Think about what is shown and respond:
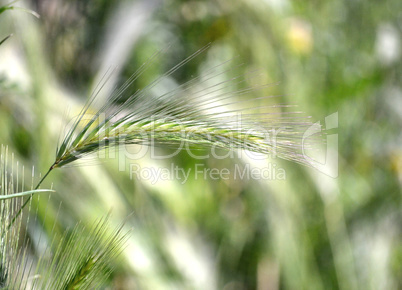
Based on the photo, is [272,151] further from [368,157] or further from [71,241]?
[368,157]

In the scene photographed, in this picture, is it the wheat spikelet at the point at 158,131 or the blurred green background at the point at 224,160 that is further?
the blurred green background at the point at 224,160

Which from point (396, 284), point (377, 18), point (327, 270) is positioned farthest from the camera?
point (377, 18)

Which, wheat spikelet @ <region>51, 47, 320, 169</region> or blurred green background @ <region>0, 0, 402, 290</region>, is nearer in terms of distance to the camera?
wheat spikelet @ <region>51, 47, 320, 169</region>

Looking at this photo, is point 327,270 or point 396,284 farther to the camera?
point 396,284

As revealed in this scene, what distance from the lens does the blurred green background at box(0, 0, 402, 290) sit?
3.91 ft

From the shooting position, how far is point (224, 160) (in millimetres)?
1633

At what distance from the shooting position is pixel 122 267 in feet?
3.82

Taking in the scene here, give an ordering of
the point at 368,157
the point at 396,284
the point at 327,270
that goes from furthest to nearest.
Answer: the point at 368,157 < the point at 396,284 < the point at 327,270

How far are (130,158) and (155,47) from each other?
0.37m

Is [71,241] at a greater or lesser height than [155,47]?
lesser

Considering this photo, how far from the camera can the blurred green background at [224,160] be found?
119 centimetres

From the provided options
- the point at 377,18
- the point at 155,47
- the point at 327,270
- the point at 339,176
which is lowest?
the point at 327,270

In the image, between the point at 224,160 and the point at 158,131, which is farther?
the point at 224,160

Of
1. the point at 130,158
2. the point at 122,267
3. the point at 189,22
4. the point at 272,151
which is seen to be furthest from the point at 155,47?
the point at 272,151
